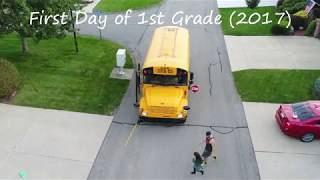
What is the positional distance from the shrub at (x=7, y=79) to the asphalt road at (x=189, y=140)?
17.0ft

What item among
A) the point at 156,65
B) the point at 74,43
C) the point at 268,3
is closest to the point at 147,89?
the point at 156,65

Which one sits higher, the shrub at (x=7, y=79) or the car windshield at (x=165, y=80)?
the car windshield at (x=165, y=80)

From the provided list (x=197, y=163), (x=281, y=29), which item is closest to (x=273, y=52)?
(x=281, y=29)

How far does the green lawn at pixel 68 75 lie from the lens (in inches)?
802

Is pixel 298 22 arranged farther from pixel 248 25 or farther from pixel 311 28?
pixel 248 25

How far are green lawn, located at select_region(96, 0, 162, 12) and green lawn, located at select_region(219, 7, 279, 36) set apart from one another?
6097 mm

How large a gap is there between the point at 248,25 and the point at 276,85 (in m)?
10.3

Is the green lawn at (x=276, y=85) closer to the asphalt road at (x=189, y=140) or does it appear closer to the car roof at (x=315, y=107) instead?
the asphalt road at (x=189, y=140)

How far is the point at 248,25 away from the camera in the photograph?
31.5 m

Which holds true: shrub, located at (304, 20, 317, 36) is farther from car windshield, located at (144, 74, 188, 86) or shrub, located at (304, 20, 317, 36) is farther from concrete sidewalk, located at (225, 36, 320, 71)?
car windshield, located at (144, 74, 188, 86)

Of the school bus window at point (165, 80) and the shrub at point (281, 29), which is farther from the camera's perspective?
the shrub at point (281, 29)

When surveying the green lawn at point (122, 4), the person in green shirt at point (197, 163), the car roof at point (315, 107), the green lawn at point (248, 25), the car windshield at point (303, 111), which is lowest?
the green lawn at point (248, 25)

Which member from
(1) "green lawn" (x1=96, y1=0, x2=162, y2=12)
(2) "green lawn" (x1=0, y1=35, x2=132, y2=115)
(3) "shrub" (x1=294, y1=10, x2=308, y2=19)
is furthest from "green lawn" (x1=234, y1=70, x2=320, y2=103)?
(1) "green lawn" (x1=96, y1=0, x2=162, y2=12)

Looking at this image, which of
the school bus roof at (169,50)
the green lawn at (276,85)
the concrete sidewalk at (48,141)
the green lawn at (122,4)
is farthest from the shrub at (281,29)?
the concrete sidewalk at (48,141)
